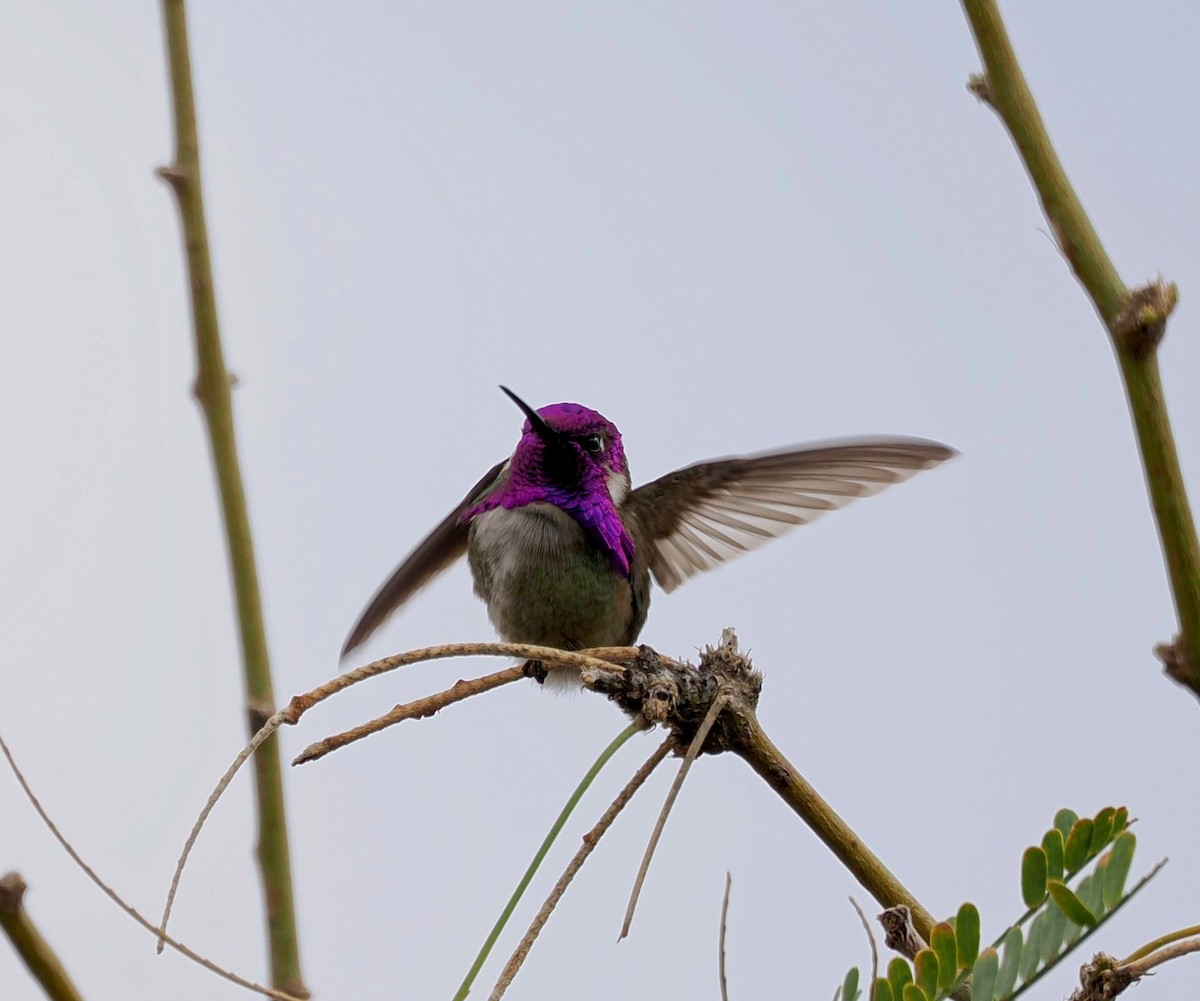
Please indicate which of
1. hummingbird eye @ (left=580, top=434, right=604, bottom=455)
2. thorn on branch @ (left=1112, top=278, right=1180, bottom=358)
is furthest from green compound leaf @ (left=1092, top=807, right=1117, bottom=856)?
hummingbird eye @ (left=580, top=434, right=604, bottom=455)

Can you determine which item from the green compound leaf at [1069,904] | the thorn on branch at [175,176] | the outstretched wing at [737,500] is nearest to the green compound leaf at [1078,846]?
the green compound leaf at [1069,904]

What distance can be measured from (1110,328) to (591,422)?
124 inches

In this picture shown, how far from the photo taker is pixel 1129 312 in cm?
116

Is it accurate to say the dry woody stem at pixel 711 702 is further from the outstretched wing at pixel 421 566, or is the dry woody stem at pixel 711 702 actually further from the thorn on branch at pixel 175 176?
the outstretched wing at pixel 421 566

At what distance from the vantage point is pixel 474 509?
4355mm

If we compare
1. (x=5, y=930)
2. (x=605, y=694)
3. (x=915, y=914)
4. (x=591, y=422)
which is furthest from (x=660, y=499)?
(x=5, y=930)

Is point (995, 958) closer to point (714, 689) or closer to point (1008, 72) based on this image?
point (714, 689)

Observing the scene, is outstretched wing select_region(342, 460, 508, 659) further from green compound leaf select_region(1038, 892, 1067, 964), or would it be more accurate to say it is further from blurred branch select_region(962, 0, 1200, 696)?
blurred branch select_region(962, 0, 1200, 696)

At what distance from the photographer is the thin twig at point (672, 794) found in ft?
5.27

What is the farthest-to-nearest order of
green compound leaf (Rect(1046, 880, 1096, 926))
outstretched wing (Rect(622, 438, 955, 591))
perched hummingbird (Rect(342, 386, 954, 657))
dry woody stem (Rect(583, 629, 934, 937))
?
outstretched wing (Rect(622, 438, 955, 591)) < perched hummingbird (Rect(342, 386, 954, 657)) < dry woody stem (Rect(583, 629, 934, 937)) < green compound leaf (Rect(1046, 880, 1096, 926))

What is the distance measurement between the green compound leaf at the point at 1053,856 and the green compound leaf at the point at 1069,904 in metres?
0.13

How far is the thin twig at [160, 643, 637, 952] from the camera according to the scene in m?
1.58

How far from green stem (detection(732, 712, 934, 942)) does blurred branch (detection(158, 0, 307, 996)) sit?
623 mm

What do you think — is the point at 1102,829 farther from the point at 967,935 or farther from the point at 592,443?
the point at 592,443
